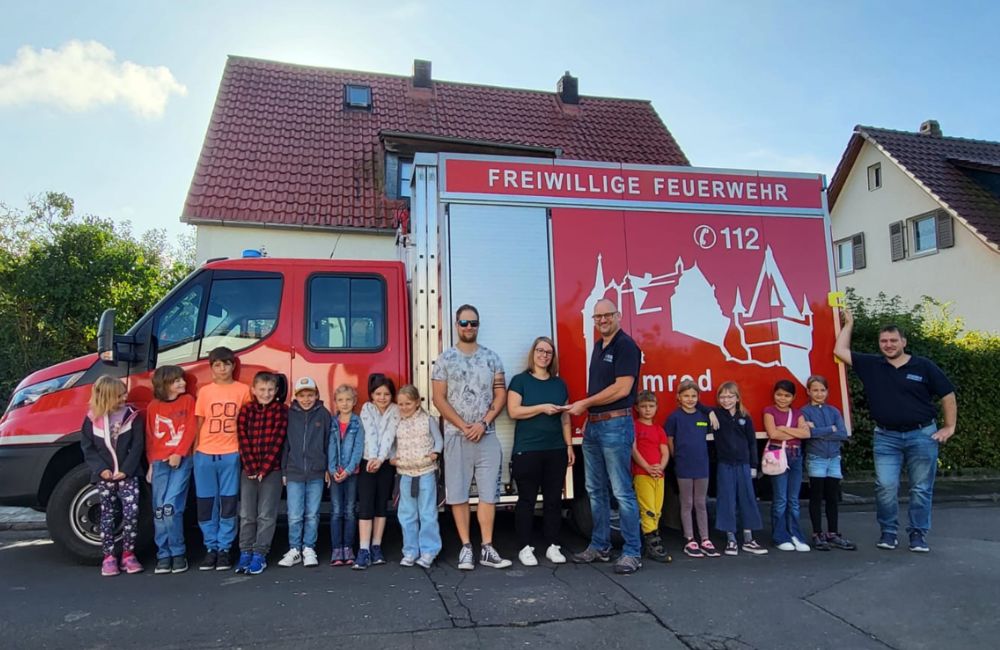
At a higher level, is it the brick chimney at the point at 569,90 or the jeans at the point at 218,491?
the brick chimney at the point at 569,90

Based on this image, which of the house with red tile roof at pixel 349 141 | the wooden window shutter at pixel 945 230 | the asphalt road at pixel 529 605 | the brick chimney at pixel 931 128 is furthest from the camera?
the brick chimney at pixel 931 128

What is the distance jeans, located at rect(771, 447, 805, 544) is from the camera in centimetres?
570

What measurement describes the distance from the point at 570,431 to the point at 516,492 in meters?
0.65

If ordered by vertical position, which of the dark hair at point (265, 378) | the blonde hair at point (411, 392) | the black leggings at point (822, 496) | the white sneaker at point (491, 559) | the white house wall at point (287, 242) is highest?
the white house wall at point (287, 242)

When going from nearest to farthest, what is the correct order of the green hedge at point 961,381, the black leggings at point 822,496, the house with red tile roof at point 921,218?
the black leggings at point 822,496
the green hedge at point 961,381
the house with red tile roof at point 921,218

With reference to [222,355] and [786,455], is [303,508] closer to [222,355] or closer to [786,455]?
[222,355]

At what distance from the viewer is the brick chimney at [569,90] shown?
1712cm

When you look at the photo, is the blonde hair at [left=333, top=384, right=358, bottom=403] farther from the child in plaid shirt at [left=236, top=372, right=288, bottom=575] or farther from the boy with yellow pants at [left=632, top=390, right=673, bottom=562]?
the boy with yellow pants at [left=632, top=390, right=673, bottom=562]

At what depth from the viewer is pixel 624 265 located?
5625 mm

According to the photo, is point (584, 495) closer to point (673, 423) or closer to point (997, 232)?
point (673, 423)

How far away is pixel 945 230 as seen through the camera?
1711 cm

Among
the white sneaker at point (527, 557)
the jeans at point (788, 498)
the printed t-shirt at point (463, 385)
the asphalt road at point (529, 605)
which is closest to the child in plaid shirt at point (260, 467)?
the asphalt road at point (529, 605)

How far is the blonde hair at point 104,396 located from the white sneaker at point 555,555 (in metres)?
3.41

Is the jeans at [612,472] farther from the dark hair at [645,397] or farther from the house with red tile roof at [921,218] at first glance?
Answer: the house with red tile roof at [921,218]
